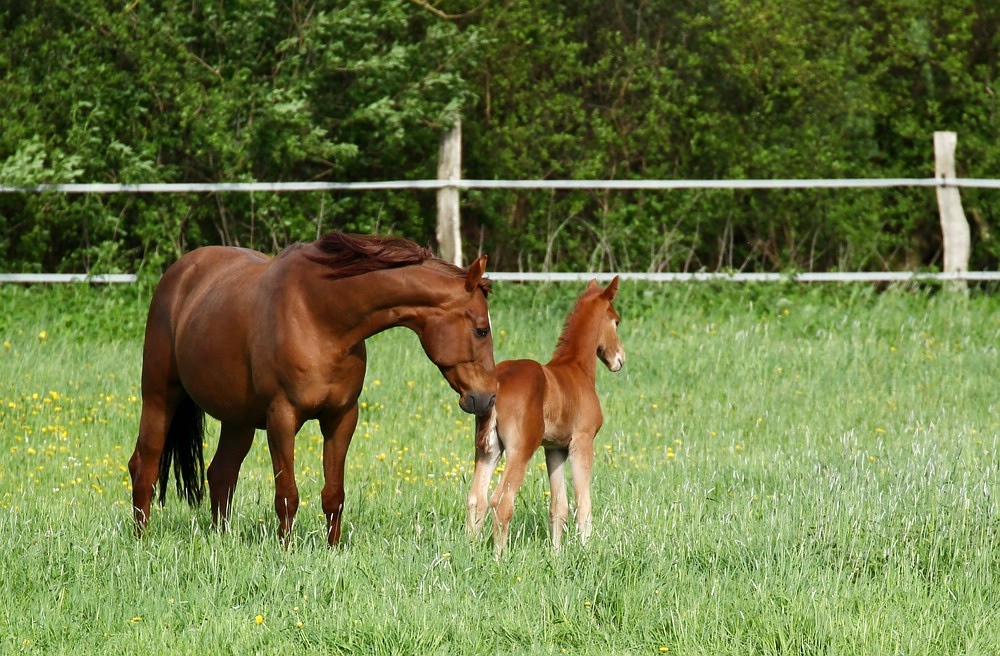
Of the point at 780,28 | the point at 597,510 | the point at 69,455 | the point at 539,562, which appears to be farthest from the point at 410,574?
the point at 780,28

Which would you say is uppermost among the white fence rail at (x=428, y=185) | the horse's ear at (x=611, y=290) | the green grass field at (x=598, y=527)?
the horse's ear at (x=611, y=290)

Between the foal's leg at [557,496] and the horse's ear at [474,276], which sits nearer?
the horse's ear at [474,276]

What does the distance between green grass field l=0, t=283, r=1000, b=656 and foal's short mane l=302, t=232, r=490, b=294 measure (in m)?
1.11

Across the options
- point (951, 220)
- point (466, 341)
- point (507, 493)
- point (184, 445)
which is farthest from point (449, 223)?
point (466, 341)

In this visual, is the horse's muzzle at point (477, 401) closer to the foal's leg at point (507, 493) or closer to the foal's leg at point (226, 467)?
the foal's leg at point (507, 493)

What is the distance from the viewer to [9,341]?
11898 millimetres

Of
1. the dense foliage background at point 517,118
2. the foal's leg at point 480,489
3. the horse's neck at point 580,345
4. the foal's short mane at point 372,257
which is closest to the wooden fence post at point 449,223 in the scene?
the dense foliage background at point 517,118

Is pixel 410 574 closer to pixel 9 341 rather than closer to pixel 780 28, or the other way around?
pixel 9 341

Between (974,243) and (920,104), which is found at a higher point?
(920,104)

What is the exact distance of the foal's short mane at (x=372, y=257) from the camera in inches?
212

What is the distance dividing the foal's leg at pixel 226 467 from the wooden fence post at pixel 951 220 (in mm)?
9720

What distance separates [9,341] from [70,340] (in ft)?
1.69

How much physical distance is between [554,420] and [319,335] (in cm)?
111

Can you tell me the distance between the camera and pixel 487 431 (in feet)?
18.9
